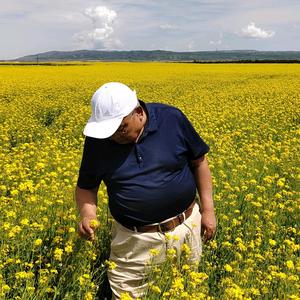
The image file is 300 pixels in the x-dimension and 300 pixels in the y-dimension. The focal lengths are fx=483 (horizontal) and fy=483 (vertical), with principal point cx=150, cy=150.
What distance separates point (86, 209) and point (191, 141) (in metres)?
0.77

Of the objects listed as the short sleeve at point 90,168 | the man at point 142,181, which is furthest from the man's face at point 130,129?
the short sleeve at point 90,168

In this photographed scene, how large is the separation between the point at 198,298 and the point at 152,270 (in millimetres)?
432

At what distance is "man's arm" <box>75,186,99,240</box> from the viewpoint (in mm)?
2902

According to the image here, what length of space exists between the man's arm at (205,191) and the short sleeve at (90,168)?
0.61 metres

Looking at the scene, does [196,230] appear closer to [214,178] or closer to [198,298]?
[198,298]

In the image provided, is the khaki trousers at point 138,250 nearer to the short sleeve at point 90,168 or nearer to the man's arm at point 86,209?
the man's arm at point 86,209

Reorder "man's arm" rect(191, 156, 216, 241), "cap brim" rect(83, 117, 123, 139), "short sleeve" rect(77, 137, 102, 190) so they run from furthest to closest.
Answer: "man's arm" rect(191, 156, 216, 241) → "short sleeve" rect(77, 137, 102, 190) → "cap brim" rect(83, 117, 123, 139)

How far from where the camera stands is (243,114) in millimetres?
10938

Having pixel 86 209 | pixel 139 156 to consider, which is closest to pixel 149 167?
pixel 139 156

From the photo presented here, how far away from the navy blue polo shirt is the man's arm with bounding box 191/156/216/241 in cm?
15

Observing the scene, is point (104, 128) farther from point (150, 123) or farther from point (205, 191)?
point (205, 191)

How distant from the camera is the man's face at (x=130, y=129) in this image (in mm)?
2604

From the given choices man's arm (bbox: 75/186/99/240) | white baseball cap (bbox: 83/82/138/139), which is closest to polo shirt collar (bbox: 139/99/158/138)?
white baseball cap (bbox: 83/82/138/139)

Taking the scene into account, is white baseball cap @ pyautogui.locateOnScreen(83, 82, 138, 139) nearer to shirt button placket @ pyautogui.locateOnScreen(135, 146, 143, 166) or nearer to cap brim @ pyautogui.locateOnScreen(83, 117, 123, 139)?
cap brim @ pyautogui.locateOnScreen(83, 117, 123, 139)
